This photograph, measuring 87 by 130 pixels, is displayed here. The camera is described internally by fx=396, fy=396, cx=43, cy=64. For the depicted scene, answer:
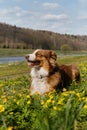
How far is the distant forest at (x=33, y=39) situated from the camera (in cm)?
13888

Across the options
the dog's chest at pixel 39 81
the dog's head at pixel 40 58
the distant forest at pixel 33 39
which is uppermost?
the dog's head at pixel 40 58

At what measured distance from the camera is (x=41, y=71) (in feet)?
33.2

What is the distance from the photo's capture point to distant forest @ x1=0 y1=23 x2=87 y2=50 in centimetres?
13888

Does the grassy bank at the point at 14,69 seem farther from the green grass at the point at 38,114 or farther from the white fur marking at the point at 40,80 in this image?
the green grass at the point at 38,114

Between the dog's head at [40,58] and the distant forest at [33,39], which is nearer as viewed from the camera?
the dog's head at [40,58]

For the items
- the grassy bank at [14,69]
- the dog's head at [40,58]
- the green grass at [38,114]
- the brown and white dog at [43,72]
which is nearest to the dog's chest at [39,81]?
the brown and white dog at [43,72]

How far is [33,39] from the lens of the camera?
15838 cm

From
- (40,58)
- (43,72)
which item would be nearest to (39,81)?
(43,72)

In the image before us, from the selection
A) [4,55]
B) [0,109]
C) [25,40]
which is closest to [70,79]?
[0,109]

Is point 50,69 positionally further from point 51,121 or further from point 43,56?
point 51,121

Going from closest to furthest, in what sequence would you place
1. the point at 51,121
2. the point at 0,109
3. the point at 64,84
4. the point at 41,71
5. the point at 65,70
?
the point at 51,121
the point at 0,109
the point at 41,71
the point at 64,84
the point at 65,70

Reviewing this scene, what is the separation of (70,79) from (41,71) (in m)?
1.90

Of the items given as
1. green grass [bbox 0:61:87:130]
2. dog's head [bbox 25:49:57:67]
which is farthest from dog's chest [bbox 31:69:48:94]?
green grass [bbox 0:61:87:130]

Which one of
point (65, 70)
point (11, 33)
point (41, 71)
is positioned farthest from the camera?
point (11, 33)
